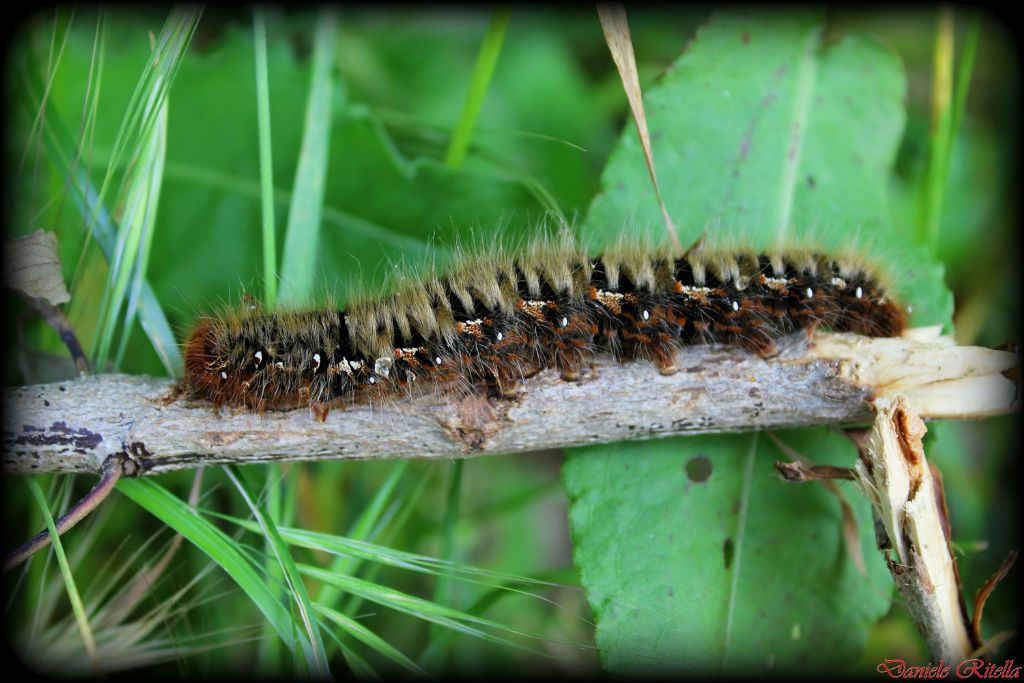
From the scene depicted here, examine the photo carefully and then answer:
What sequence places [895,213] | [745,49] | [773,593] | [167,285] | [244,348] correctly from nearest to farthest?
[244,348], [773,593], [745,49], [167,285], [895,213]

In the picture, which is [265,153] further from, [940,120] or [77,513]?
[940,120]

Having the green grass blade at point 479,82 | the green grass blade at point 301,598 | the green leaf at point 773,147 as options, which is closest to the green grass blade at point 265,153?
the green grass blade at point 301,598

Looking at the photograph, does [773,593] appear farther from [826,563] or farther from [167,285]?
A: [167,285]

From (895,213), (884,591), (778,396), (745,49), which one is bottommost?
(884,591)

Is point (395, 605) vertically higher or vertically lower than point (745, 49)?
lower

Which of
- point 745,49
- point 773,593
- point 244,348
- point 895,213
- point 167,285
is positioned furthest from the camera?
point 895,213

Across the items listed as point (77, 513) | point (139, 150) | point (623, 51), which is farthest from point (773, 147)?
point (77, 513)

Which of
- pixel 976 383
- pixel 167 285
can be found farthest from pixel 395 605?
pixel 976 383
